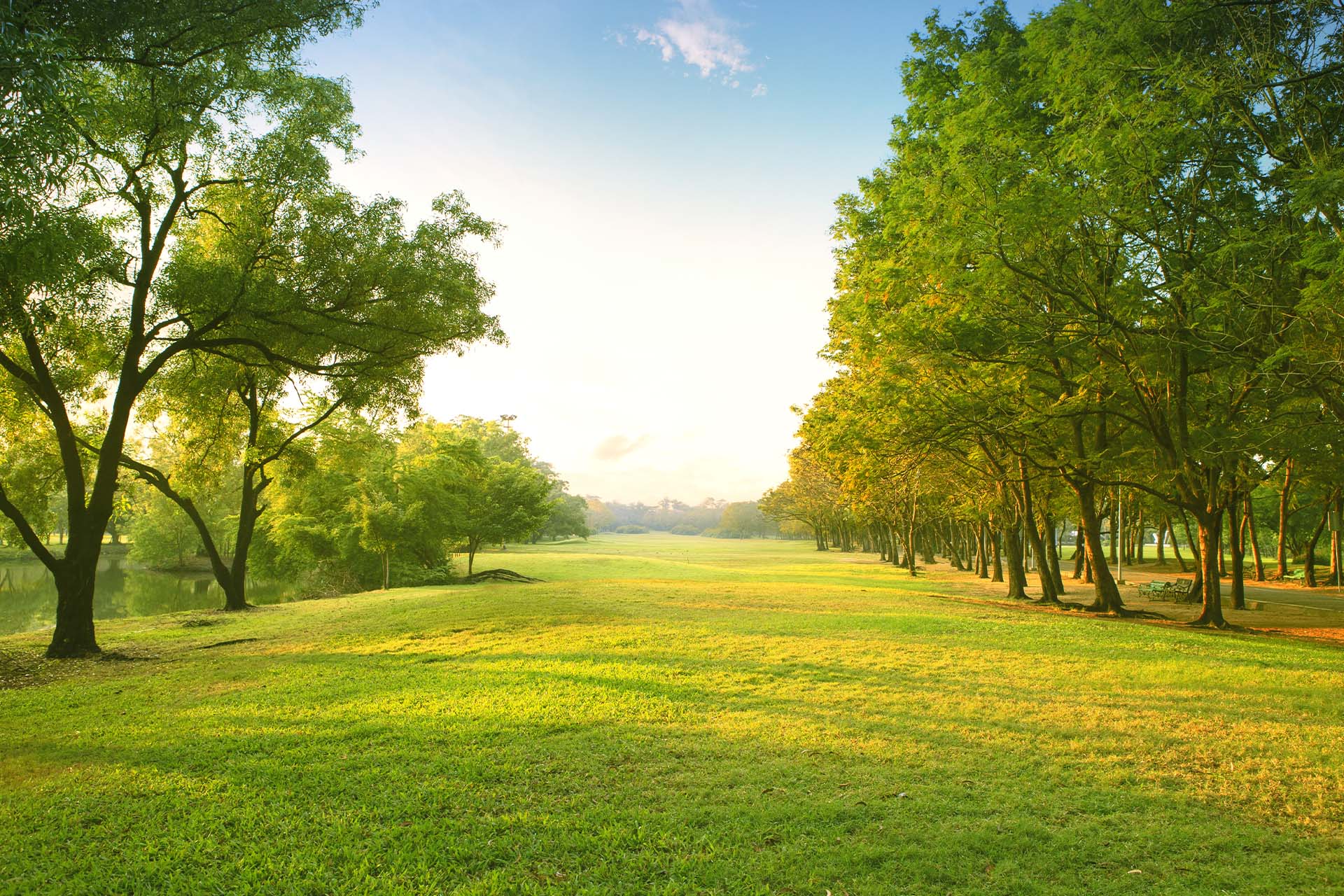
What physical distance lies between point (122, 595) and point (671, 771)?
130 ft

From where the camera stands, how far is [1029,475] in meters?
21.2

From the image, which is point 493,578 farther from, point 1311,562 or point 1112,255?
point 1311,562

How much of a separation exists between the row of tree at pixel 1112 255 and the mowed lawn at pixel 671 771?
19.8ft

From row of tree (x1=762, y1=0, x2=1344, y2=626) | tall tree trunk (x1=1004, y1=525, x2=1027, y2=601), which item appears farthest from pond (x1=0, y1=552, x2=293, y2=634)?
tall tree trunk (x1=1004, y1=525, x2=1027, y2=601)

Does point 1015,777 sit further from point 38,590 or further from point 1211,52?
point 38,590

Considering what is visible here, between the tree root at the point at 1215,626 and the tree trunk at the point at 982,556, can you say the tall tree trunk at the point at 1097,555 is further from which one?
the tree trunk at the point at 982,556

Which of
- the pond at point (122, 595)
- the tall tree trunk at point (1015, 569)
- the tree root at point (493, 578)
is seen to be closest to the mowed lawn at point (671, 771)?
the tall tree trunk at point (1015, 569)

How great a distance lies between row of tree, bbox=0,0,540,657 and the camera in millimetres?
8320

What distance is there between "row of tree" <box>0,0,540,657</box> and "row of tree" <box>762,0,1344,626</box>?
10462mm

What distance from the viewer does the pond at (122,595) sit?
2400 centimetres

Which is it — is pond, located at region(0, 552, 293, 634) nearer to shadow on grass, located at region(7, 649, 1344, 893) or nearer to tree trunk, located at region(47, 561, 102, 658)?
tree trunk, located at region(47, 561, 102, 658)

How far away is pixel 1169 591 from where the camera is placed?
2252cm

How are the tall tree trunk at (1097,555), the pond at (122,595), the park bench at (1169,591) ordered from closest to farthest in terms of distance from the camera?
the tall tree trunk at (1097,555), the park bench at (1169,591), the pond at (122,595)

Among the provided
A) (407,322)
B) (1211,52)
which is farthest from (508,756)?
(1211,52)
